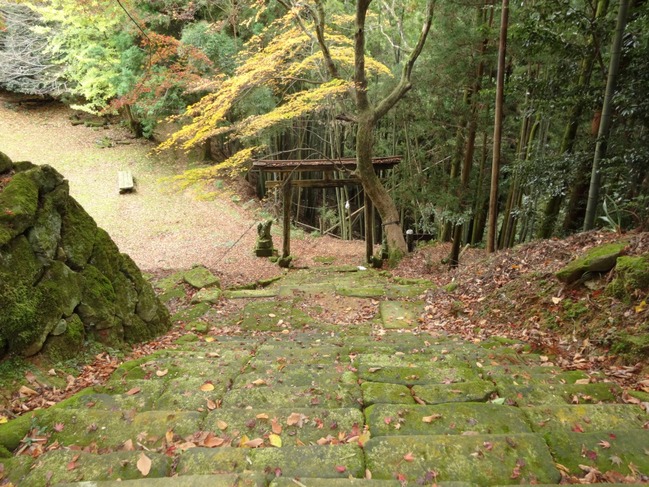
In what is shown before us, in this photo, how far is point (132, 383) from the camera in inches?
114

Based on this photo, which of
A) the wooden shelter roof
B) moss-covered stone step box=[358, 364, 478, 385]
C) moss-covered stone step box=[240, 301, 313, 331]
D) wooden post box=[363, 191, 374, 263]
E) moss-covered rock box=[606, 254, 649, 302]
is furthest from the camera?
wooden post box=[363, 191, 374, 263]

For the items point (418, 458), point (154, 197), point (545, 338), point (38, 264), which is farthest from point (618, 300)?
point (154, 197)

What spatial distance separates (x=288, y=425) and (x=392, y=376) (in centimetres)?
99

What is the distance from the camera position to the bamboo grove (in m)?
5.07

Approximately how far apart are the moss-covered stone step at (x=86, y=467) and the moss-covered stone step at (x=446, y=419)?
3.74 ft

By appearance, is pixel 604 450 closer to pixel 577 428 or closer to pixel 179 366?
pixel 577 428

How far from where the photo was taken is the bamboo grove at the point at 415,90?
16.6ft

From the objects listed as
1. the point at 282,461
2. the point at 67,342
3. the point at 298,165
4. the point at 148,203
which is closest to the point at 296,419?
the point at 282,461

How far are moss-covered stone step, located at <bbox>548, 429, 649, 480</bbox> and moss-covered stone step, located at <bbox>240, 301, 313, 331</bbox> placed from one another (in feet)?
12.8

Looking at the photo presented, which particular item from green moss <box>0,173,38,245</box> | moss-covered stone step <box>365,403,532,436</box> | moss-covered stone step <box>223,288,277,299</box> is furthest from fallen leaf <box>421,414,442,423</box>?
moss-covered stone step <box>223,288,277,299</box>

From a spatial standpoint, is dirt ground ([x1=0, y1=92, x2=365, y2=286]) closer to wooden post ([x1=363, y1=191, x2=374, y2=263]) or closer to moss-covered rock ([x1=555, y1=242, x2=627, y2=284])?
wooden post ([x1=363, y1=191, x2=374, y2=263])

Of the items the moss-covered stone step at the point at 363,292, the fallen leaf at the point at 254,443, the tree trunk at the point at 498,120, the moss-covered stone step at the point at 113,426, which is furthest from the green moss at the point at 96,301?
the tree trunk at the point at 498,120

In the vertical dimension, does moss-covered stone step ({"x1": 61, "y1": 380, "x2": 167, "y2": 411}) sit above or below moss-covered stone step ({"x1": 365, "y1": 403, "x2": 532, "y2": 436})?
below

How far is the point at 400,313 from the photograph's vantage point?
5.68 m
